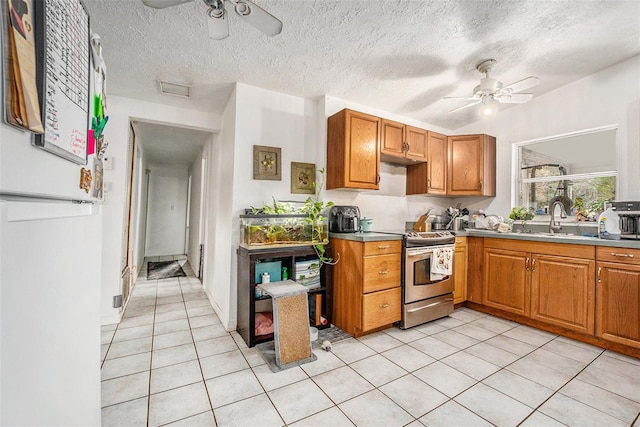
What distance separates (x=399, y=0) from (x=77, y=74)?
184 centimetres

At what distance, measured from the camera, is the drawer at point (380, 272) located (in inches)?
98.2

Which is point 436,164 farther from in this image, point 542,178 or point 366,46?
point 366,46

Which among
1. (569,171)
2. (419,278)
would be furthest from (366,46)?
(569,171)

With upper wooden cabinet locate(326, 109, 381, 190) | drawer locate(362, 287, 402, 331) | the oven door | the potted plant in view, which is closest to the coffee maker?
the potted plant

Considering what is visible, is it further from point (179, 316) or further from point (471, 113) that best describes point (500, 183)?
point (179, 316)

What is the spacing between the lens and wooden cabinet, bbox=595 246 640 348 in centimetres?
218

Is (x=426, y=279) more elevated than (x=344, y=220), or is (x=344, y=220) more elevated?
(x=344, y=220)

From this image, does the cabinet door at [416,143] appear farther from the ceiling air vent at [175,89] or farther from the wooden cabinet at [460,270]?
the ceiling air vent at [175,89]

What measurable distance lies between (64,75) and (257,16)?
103 centimetres

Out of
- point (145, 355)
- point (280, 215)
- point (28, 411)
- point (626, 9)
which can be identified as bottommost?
point (145, 355)

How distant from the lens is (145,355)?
2180 millimetres

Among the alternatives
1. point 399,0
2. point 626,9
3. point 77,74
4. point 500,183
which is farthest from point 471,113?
point 77,74

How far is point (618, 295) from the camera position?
2260mm

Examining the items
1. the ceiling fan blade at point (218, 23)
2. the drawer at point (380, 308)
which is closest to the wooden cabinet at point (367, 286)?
the drawer at point (380, 308)
